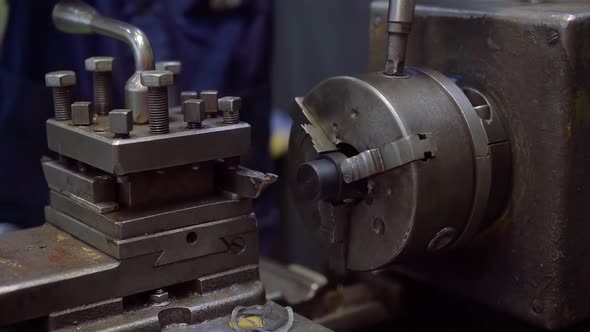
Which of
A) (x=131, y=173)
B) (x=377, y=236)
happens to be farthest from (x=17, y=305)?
(x=377, y=236)

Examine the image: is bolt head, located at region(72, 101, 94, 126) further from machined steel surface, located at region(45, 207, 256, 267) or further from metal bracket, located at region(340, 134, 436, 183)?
metal bracket, located at region(340, 134, 436, 183)

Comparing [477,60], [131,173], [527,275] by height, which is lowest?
[527,275]

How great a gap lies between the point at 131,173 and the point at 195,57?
107cm

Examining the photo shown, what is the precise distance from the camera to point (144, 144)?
70 centimetres

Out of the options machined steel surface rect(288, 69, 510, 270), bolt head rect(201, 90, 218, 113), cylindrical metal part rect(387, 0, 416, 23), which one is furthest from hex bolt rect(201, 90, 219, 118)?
cylindrical metal part rect(387, 0, 416, 23)

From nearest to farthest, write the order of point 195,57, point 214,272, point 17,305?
1. point 17,305
2. point 214,272
3. point 195,57

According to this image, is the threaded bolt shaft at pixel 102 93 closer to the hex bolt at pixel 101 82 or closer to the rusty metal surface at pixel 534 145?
the hex bolt at pixel 101 82

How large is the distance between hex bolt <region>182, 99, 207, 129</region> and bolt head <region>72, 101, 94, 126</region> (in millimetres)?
101

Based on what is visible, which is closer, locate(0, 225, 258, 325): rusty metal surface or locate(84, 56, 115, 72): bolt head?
locate(0, 225, 258, 325): rusty metal surface

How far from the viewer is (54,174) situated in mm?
809

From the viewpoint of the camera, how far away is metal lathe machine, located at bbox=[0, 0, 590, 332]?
72cm

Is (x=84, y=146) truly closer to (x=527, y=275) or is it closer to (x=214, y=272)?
(x=214, y=272)

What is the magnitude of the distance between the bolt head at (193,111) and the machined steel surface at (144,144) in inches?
0.5

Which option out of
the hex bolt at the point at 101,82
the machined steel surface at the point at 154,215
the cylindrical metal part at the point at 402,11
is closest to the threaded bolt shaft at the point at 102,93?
the hex bolt at the point at 101,82
